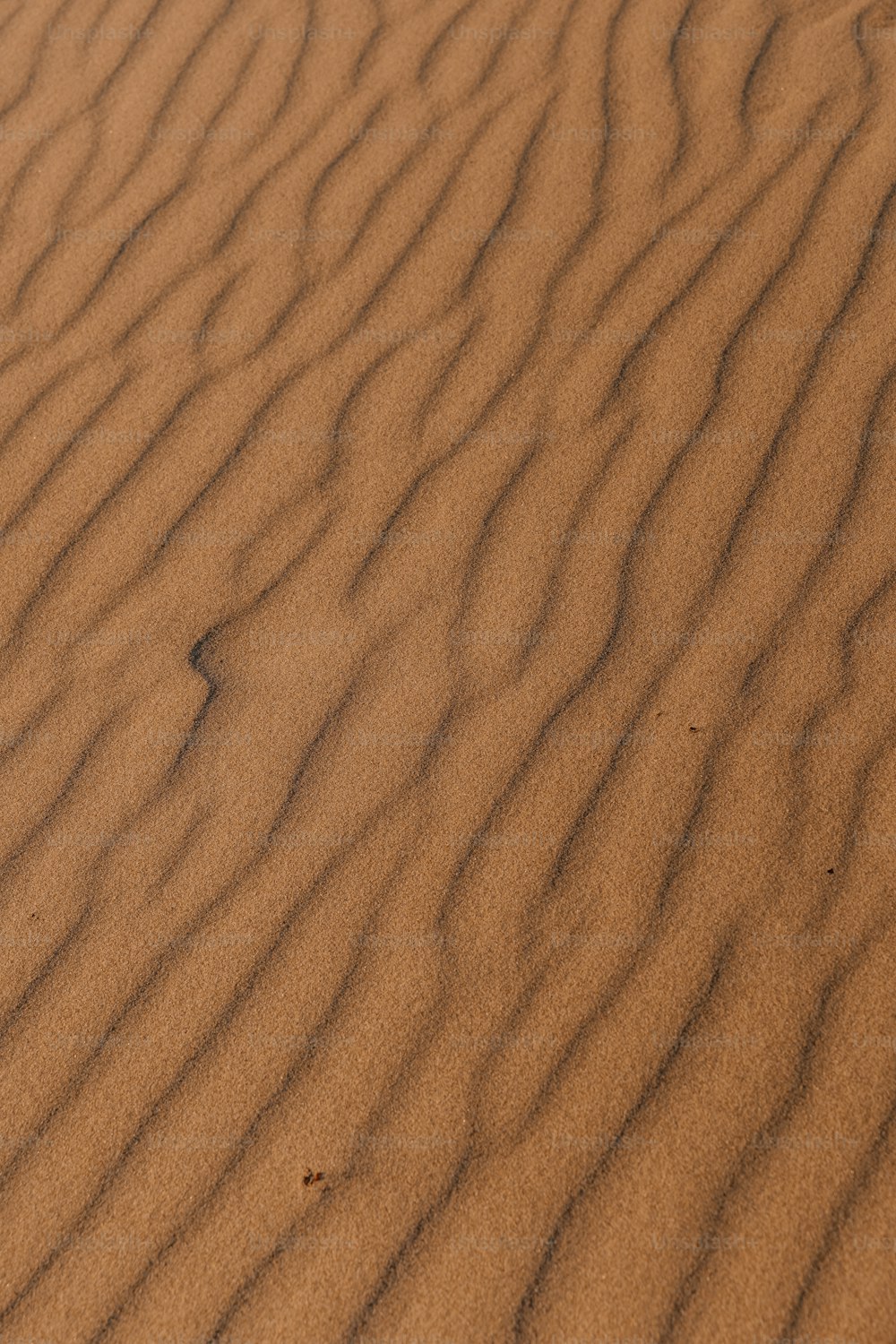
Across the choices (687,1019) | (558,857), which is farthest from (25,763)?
(687,1019)

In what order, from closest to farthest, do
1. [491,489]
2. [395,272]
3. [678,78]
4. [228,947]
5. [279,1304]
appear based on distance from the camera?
1. [279,1304]
2. [228,947]
3. [491,489]
4. [395,272]
5. [678,78]

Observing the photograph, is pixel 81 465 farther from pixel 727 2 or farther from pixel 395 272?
pixel 727 2

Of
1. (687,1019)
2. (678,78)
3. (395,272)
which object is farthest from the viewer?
(678,78)

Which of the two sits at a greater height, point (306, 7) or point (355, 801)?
point (306, 7)

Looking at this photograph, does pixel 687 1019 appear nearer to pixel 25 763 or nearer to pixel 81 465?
pixel 25 763

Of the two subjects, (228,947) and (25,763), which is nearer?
(228,947)

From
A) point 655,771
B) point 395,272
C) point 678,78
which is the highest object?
point 678,78

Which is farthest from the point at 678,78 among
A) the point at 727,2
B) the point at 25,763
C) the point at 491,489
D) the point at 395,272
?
the point at 25,763
